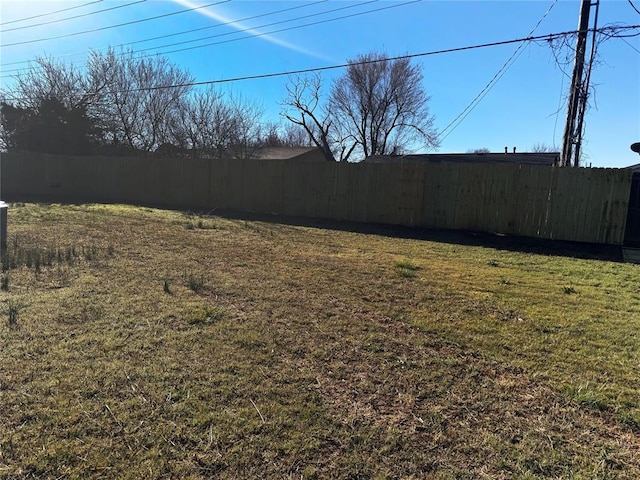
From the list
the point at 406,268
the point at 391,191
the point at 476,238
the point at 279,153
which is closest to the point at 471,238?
the point at 476,238

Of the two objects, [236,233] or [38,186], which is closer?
[236,233]

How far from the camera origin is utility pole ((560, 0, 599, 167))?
8.88 meters

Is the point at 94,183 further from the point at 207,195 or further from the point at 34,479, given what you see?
the point at 34,479

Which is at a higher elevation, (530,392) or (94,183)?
(94,183)

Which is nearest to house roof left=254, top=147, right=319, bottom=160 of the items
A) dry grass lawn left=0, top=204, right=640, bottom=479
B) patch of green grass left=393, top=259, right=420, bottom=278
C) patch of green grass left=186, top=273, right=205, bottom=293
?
patch of green grass left=393, top=259, right=420, bottom=278

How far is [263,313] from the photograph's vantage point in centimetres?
368

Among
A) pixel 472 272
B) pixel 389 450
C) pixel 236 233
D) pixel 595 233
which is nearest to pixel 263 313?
pixel 389 450

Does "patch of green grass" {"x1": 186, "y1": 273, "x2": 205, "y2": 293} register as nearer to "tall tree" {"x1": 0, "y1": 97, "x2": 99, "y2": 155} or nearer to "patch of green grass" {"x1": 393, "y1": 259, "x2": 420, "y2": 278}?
"patch of green grass" {"x1": 393, "y1": 259, "x2": 420, "y2": 278}

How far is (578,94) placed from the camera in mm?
9555

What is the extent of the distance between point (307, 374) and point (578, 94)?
10.1 m

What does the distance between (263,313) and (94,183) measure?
15.8 m

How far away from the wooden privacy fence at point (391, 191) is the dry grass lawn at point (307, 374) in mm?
3860

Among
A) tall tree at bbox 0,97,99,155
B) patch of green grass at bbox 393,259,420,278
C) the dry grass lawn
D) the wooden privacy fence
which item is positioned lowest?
the dry grass lawn

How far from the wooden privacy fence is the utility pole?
155 centimetres
